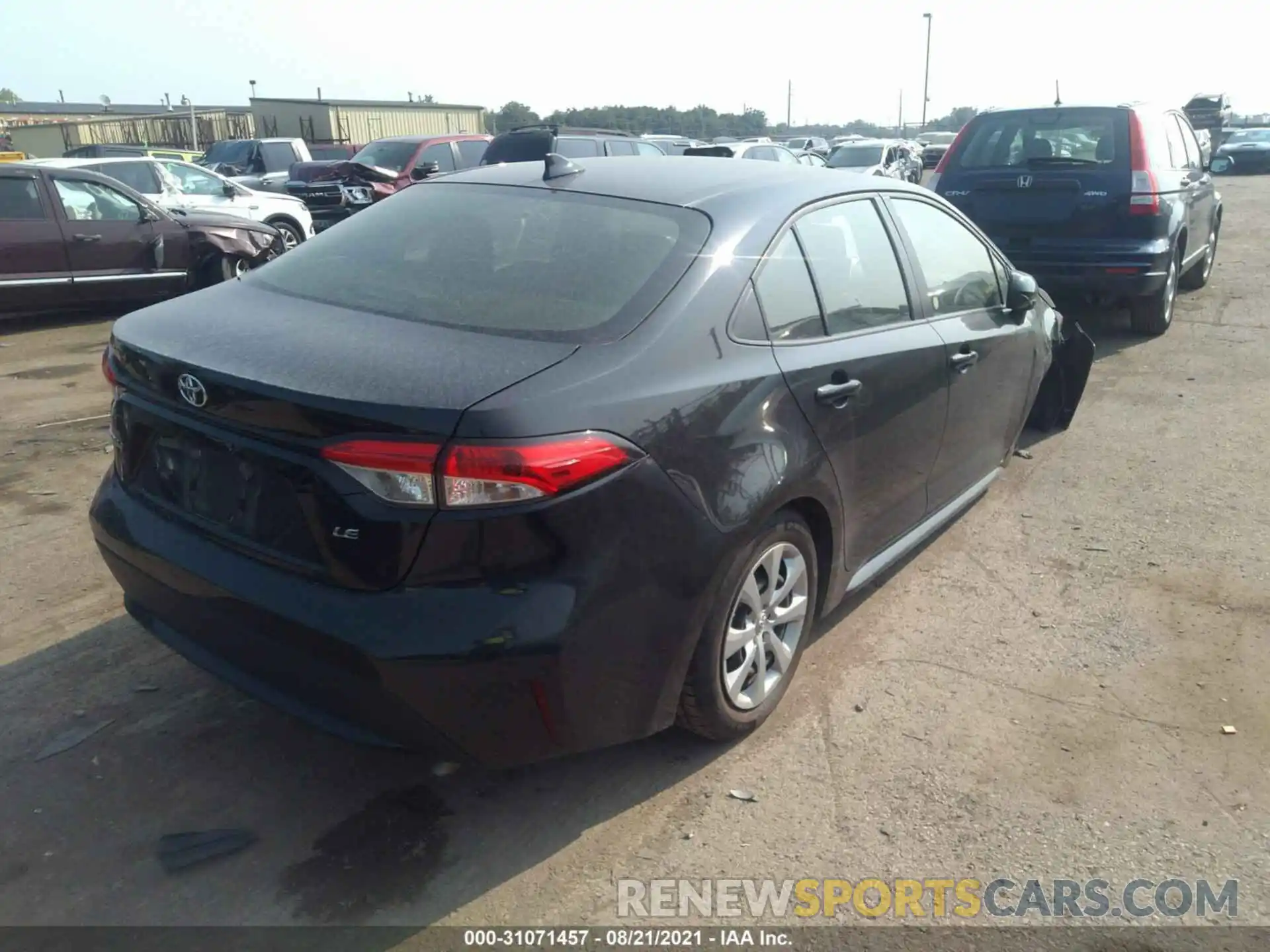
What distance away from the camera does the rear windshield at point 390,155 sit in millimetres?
15758

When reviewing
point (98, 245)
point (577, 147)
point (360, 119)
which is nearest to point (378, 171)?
point (577, 147)

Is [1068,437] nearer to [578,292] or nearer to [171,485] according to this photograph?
[578,292]

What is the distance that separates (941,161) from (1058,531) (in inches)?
212

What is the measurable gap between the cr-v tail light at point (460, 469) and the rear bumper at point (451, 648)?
0.17 meters

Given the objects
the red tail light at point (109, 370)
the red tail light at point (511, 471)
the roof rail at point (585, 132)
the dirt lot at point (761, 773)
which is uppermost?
the roof rail at point (585, 132)

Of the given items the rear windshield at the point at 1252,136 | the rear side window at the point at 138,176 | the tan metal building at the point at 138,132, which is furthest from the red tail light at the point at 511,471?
the tan metal building at the point at 138,132

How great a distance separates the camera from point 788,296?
3.27 meters

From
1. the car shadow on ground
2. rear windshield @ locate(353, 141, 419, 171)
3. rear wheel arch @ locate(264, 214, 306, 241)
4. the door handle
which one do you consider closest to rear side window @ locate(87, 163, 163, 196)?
rear wheel arch @ locate(264, 214, 306, 241)

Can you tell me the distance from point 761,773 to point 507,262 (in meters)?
1.73

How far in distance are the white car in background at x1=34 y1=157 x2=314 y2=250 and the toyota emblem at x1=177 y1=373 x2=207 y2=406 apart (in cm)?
1067

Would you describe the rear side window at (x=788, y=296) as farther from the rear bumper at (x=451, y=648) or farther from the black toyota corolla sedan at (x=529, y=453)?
the rear bumper at (x=451, y=648)

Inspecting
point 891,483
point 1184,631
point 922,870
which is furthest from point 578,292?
point 1184,631

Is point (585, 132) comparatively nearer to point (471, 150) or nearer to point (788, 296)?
point (471, 150)

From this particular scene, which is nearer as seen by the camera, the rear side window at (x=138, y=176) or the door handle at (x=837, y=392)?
the door handle at (x=837, y=392)
